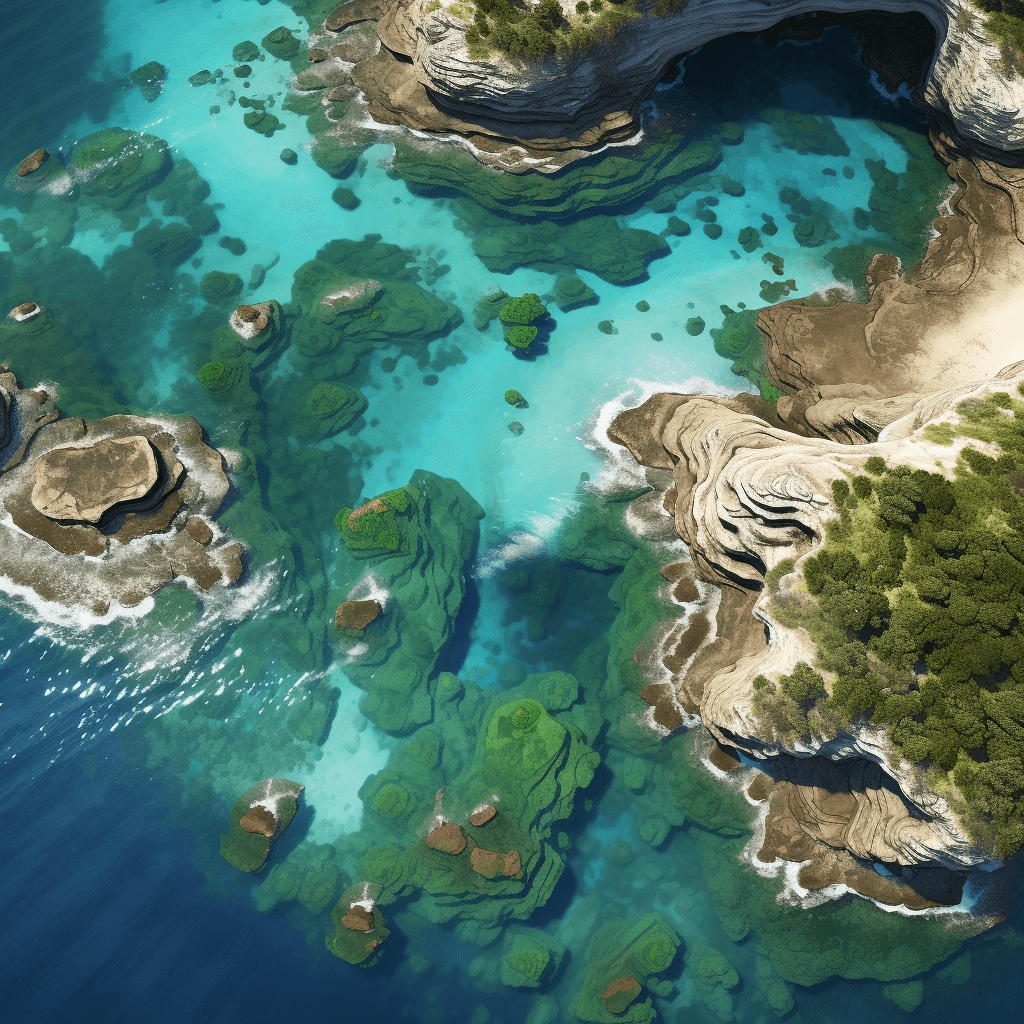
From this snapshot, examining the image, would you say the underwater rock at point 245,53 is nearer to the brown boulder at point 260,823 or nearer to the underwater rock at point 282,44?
the underwater rock at point 282,44

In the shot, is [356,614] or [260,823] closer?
[260,823]

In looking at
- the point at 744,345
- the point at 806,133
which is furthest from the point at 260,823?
the point at 806,133

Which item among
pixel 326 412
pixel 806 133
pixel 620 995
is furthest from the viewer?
pixel 806 133

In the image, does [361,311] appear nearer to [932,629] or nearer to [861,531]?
[861,531]

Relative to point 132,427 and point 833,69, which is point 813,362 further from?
point 132,427

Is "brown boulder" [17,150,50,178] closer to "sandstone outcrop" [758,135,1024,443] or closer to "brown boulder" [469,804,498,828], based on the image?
"sandstone outcrop" [758,135,1024,443]

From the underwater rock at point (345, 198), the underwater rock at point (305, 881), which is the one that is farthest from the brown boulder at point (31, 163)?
the underwater rock at point (305, 881)

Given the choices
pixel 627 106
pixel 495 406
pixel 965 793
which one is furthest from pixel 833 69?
pixel 965 793
